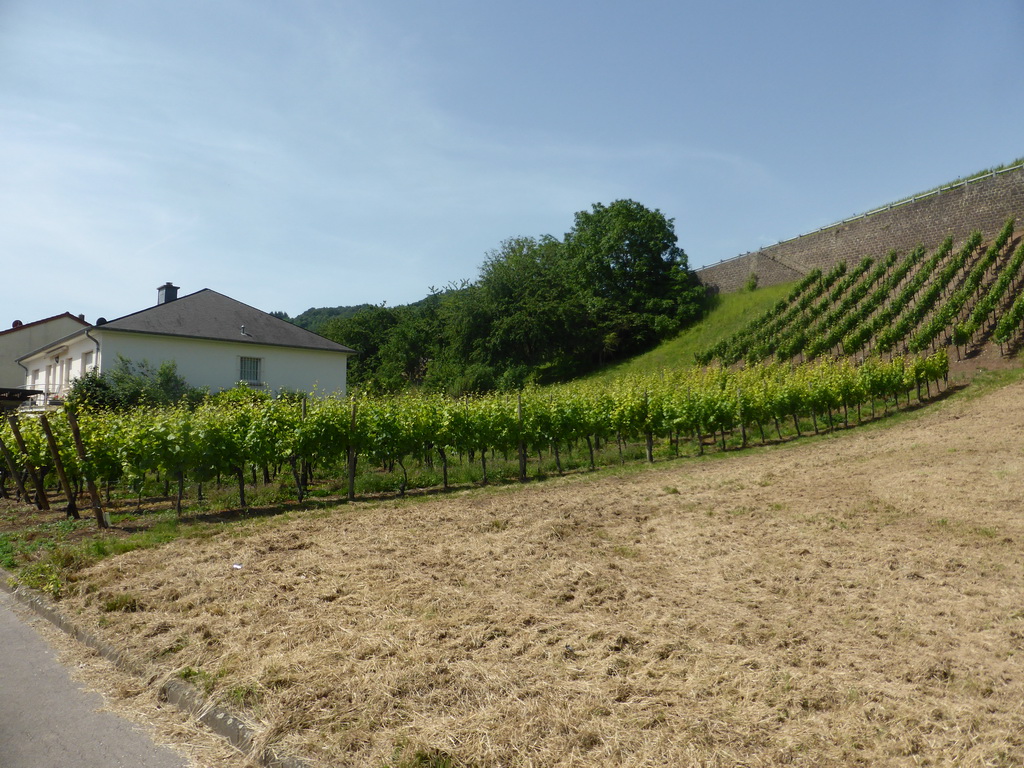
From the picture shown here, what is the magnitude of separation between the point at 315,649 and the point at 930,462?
403 inches

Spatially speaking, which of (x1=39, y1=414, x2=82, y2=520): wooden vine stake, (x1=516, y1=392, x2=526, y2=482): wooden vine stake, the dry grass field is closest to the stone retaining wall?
(x1=516, y1=392, x2=526, y2=482): wooden vine stake

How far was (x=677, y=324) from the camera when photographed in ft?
124

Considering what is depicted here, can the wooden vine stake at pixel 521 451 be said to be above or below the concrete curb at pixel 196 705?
above

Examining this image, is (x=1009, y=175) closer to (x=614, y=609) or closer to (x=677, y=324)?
(x=677, y=324)

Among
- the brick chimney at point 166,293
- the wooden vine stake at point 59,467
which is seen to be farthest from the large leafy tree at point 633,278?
the wooden vine stake at point 59,467

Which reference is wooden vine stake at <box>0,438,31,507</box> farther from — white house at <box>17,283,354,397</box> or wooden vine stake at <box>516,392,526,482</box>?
white house at <box>17,283,354,397</box>

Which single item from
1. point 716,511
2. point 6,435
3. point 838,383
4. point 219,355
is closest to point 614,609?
point 716,511

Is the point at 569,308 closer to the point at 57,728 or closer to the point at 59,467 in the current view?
the point at 59,467

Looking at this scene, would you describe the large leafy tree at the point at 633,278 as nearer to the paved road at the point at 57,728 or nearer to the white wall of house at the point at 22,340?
the white wall of house at the point at 22,340

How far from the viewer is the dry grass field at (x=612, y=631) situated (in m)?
2.87

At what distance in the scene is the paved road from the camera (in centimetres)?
296

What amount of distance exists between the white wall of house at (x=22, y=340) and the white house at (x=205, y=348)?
26.2 feet

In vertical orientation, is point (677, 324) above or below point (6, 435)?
above

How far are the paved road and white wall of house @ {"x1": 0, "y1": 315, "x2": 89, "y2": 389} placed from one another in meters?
37.8
